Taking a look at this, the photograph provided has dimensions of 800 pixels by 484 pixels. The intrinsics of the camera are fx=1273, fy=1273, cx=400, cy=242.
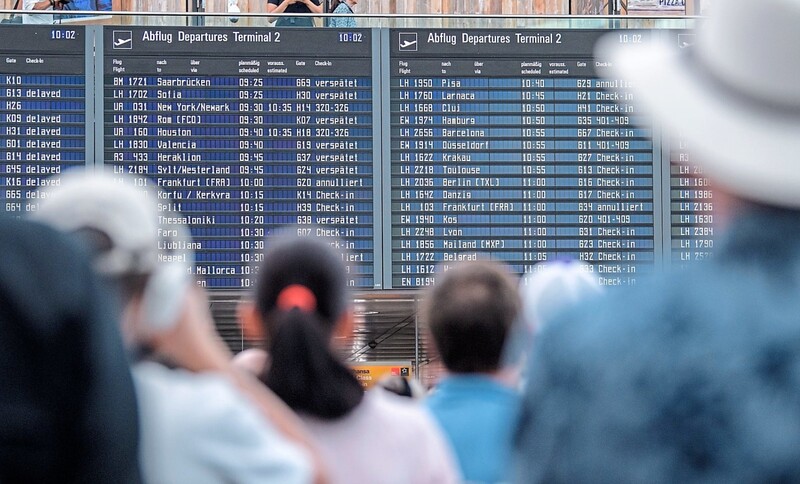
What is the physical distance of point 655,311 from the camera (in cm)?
101

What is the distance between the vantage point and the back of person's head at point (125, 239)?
69.5 inches

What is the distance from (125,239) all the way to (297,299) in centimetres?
57

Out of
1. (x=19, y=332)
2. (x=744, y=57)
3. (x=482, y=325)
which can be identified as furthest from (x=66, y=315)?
(x=482, y=325)

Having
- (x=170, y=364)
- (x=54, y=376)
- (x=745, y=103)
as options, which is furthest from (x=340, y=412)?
(x=745, y=103)

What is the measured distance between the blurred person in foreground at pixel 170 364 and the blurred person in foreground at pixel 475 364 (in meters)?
0.69

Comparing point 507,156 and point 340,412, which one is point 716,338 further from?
point 507,156

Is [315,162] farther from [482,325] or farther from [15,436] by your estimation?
[15,436]

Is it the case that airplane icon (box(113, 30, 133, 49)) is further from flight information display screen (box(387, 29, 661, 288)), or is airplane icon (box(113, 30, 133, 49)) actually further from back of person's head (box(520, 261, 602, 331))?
back of person's head (box(520, 261, 602, 331))

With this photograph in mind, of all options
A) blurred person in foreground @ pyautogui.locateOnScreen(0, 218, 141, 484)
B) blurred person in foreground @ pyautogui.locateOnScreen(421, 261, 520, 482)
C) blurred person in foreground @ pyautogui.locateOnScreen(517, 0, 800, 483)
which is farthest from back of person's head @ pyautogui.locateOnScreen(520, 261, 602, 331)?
blurred person in foreground @ pyautogui.locateOnScreen(517, 0, 800, 483)

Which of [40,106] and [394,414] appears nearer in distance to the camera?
[394,414]

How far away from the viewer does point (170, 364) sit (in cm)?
183

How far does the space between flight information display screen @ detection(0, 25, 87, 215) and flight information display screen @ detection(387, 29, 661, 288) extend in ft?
7.66

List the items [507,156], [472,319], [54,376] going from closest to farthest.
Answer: [54,376], [472,319], [507,156]

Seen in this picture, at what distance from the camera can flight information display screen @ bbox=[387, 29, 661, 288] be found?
9.40 metres
